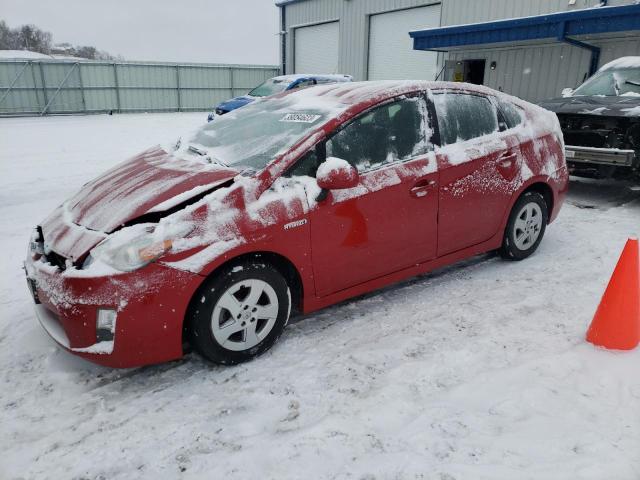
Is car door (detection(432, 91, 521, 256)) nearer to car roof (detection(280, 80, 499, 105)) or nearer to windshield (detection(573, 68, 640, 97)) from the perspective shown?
car roof (detection(280, 80, 499, 105))

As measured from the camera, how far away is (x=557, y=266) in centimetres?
438

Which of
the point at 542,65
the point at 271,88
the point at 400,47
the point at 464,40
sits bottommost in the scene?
the point at 271,88

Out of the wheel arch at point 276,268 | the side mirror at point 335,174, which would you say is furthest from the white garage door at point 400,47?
the wheel arch at point 276,268

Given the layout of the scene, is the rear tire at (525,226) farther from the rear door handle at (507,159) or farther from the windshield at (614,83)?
the windshield at (614,83)

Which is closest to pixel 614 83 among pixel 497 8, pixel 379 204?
pixel 379 204

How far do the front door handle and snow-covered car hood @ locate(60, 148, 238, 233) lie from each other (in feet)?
4.05

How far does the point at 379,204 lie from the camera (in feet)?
10.7

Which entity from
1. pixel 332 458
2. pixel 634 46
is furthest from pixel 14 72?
pixel 332 458

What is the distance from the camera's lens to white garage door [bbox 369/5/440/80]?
17.0 meters

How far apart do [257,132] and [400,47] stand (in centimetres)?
1633

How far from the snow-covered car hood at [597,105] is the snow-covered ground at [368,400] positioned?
3.10 meters

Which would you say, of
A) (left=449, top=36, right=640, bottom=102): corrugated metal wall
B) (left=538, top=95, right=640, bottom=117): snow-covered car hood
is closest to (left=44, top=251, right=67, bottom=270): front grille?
(left=538, top=95, right=640, bottom=117): snow-covered car hood

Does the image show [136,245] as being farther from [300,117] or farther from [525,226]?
[525,226]

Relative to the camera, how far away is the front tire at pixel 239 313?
2713 mm
